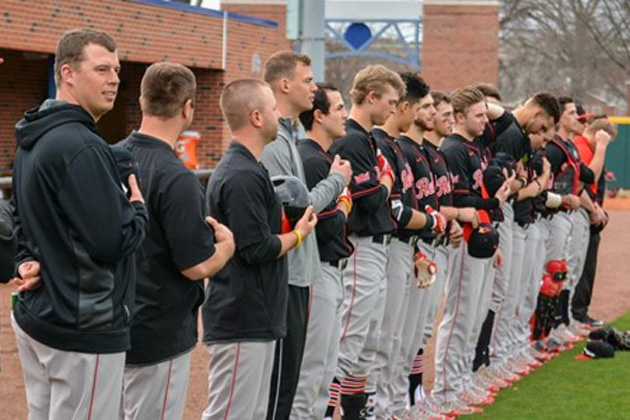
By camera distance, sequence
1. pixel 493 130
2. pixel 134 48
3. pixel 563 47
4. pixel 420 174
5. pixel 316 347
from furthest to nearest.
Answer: pixel 563 47
pixel 134 48
pixel 493 130
pixel 420 174
pixel 316 347

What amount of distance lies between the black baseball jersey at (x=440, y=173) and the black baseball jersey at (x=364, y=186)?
101 cm

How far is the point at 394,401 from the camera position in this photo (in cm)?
753

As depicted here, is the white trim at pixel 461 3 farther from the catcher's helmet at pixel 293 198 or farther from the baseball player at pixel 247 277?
the baseball player at pixel 247 277

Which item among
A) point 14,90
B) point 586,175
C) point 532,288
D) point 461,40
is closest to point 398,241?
point 532,288

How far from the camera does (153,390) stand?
15.2ft

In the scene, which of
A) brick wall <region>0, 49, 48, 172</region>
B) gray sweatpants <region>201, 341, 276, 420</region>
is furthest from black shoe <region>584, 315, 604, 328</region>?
brick wall <region>0, 49, 48, 172</region>

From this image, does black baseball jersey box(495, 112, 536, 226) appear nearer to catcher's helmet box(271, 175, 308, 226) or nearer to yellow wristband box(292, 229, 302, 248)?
catcher's helmet box(271, 175, 308, 226)

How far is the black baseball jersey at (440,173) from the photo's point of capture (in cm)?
780

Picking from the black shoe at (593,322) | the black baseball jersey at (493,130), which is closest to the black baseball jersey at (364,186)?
the black baseball jersey at (493,130)

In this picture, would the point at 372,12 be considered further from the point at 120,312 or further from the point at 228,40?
the point at 120,312

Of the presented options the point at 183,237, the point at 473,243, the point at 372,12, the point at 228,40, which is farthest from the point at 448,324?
the point at 372,12

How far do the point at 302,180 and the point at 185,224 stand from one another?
1313mm

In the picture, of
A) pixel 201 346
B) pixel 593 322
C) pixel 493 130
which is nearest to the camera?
pixel 493 130

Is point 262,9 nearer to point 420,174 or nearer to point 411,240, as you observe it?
point 420,174
